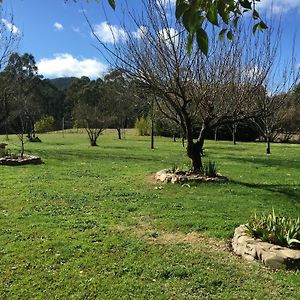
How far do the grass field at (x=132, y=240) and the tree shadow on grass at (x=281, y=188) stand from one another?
3 cm

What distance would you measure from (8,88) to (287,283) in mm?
27874

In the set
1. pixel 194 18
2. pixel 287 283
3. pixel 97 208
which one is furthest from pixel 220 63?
pixel 194 18

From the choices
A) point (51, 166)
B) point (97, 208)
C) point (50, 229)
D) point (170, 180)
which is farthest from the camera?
point (51, 166)

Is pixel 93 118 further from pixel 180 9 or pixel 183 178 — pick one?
pixel 180 9

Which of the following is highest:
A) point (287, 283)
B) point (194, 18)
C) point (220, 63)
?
point (220, 63)

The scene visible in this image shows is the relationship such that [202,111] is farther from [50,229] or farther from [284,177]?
[50,229]

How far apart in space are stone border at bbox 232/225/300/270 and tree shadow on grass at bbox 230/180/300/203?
4.14 meters

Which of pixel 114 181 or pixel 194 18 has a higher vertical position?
pixel 194 18

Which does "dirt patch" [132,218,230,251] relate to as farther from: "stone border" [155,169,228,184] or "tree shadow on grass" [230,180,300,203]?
"stone border" [155,169,228,184]

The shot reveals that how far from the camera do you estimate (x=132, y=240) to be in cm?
599

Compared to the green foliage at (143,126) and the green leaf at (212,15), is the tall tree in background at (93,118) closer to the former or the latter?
the green foliage at (143,126)

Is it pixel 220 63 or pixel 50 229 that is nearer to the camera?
pixel 50 229

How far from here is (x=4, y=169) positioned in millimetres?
14531

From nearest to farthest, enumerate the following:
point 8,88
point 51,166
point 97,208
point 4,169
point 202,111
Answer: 1. point 97,208
2. point 202,111
3. point 4,169
4. point 51,166
5. point 8,88
